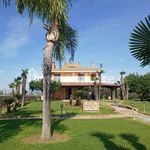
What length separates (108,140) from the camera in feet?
42.4

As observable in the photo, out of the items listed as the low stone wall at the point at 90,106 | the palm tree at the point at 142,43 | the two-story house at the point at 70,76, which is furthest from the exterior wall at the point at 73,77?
the palm tree at the point at 142,43

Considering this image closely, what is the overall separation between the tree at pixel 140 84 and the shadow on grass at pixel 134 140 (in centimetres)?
5341

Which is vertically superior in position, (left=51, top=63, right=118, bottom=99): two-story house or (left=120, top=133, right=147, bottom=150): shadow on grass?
(left=51, top=63, right=118, bottom=99): two-story house

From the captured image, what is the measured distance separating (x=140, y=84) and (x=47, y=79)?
59.0 m

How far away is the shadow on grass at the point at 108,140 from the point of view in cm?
1127

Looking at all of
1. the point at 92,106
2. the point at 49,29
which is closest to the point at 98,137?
the point at 49,29

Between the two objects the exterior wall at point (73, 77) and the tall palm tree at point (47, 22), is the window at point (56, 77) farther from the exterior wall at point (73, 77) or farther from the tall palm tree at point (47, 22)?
the tall palm tree at point (47, 22)

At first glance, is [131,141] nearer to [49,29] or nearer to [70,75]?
[49,29]

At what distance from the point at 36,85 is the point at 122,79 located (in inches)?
827

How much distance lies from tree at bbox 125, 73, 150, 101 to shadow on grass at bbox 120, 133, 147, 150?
175 feet

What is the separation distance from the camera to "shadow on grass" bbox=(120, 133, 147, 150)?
37.3 ft

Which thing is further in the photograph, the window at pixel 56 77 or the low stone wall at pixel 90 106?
the window at pixel 56 77

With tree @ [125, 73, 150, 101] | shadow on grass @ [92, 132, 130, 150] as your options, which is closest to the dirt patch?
shadow on grass @ [92, 132, 130, 150]

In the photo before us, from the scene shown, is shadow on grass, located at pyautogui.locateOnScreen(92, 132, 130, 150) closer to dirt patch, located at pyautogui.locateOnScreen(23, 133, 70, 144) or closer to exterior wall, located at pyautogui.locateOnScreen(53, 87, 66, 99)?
dirt patch, located at pyautogui.locateOnScreen(23, 133, 70, 144)
